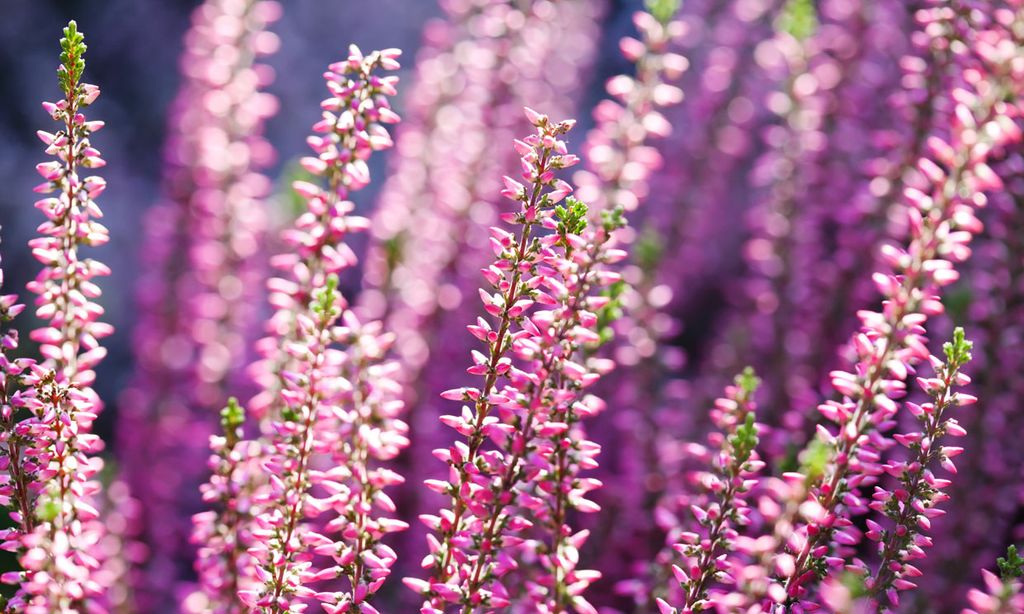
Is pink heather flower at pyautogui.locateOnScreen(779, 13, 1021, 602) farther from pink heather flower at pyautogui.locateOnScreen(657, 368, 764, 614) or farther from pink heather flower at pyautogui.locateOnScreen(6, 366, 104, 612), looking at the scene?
pink heather flower at pyautogui.locateOnScreen(6, 366, 104, 612)

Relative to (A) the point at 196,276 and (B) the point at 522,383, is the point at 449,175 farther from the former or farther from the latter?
(B) the point at 522,383

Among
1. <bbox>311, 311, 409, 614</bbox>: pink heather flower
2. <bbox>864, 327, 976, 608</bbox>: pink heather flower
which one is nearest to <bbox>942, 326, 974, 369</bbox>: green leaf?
<bbox>864, 327, 976, 608</bbox>: pink heather flower

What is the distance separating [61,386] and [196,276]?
1134mm

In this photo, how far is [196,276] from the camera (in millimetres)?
2154

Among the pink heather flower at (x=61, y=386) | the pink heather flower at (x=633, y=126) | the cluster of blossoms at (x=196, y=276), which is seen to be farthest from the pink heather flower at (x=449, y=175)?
the pink heather flower at (x=61, y=386)

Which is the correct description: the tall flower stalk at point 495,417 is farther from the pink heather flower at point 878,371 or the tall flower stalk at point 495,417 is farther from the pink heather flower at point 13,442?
the pink heather flower at point 13,442

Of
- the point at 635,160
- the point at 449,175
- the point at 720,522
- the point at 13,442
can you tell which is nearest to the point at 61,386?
the point at 13,442

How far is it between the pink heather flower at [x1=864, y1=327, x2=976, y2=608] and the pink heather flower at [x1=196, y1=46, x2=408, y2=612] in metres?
0.55

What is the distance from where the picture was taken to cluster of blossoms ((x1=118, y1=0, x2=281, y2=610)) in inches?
80.8

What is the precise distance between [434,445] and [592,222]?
712 millimetres

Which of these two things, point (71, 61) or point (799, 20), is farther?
point (799, 20)

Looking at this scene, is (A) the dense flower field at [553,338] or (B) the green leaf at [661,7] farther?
(B) the green leaf at [661,7]

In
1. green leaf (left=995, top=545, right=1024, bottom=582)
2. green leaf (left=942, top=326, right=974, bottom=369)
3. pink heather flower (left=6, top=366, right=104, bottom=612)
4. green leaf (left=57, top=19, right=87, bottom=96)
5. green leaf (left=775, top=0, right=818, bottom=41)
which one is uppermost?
green leaf (left=775, top=0, right=818, bottom=41)

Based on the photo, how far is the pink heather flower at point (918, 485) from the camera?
1057 millimetres
